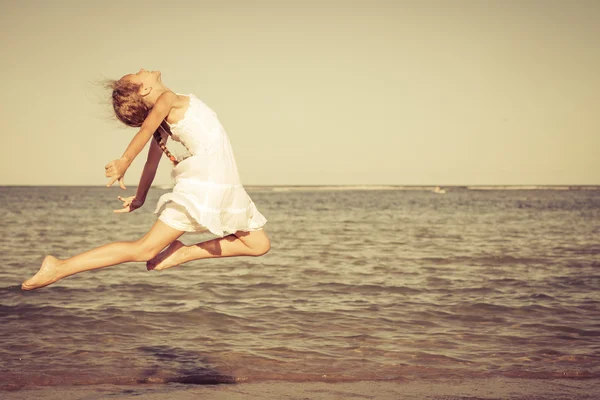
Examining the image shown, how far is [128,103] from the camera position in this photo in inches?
197

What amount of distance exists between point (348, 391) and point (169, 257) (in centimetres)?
212

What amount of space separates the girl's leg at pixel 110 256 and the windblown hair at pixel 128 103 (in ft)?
2.56

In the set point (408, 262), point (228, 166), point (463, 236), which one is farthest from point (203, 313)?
point (463, 236)

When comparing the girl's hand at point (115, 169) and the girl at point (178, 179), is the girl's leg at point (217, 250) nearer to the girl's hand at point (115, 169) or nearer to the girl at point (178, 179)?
the girl at point (178, 179)

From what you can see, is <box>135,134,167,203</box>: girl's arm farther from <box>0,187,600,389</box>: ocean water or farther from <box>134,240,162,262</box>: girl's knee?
<box>0,187,600,389</box>: ocean water

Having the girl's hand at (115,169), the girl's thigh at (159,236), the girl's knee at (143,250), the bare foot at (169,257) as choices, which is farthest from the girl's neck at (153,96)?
the bare foot at (169,257)

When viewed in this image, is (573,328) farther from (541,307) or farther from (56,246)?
(56,246)

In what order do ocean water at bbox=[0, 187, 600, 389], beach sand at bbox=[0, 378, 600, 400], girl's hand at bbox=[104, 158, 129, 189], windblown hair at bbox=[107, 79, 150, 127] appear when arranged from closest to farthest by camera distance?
girl's hand at bbox=[104, 158, 129, 189] < windblown hair at bbox=[107, 79, 150, 127] < beach sand at bbox=[0, 378, 600, 400] < ocean water at bbox=[0, 187, 600, 389]

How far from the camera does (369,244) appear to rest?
23172 millimetres

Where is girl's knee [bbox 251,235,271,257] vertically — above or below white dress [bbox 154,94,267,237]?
below

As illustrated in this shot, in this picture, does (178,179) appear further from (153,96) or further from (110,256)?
(110,256)

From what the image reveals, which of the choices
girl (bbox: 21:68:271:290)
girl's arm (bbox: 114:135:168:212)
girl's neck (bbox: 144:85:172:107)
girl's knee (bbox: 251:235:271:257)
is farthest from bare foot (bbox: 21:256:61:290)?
girl's knee (bbox: 251:235:271:257)

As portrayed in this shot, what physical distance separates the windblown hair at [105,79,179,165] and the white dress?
0.24 metres

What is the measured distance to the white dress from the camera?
16.2 ft
